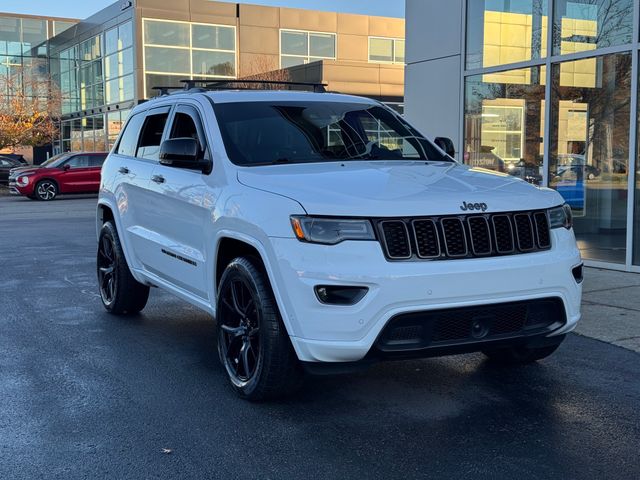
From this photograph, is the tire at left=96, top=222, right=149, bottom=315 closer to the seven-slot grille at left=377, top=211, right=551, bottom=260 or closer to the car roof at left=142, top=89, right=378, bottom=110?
the car roof at left=142, top=89, right=378, bottom=110

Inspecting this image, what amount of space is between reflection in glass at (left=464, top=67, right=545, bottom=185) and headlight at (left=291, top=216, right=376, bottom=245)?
8.01 m

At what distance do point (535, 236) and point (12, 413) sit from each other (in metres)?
3.37

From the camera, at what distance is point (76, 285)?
9.14 m

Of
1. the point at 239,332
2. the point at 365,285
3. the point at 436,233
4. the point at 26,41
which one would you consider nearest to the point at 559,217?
the point at 436,233

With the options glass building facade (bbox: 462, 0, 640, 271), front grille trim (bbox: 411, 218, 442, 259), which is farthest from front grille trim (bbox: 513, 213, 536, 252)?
glass building facade (bbox: 462, 0, 640, 271)

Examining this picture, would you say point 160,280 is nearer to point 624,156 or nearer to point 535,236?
point 535,236

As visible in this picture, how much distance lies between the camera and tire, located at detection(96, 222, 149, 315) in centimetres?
704

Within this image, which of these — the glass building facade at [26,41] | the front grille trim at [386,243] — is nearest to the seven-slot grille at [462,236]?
the front grille trim at [386,243]

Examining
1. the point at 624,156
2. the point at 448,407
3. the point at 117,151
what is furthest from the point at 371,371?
Answer: the point at 624,156

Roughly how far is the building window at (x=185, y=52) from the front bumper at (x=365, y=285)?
34912mm

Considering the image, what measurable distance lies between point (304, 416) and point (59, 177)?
2409cm

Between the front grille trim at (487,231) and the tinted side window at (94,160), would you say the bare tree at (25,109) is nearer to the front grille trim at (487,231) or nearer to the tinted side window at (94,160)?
the tinted side window at (94,160)

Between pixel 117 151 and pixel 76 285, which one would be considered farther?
pixel 76 285

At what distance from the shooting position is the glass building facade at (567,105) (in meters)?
10.0
